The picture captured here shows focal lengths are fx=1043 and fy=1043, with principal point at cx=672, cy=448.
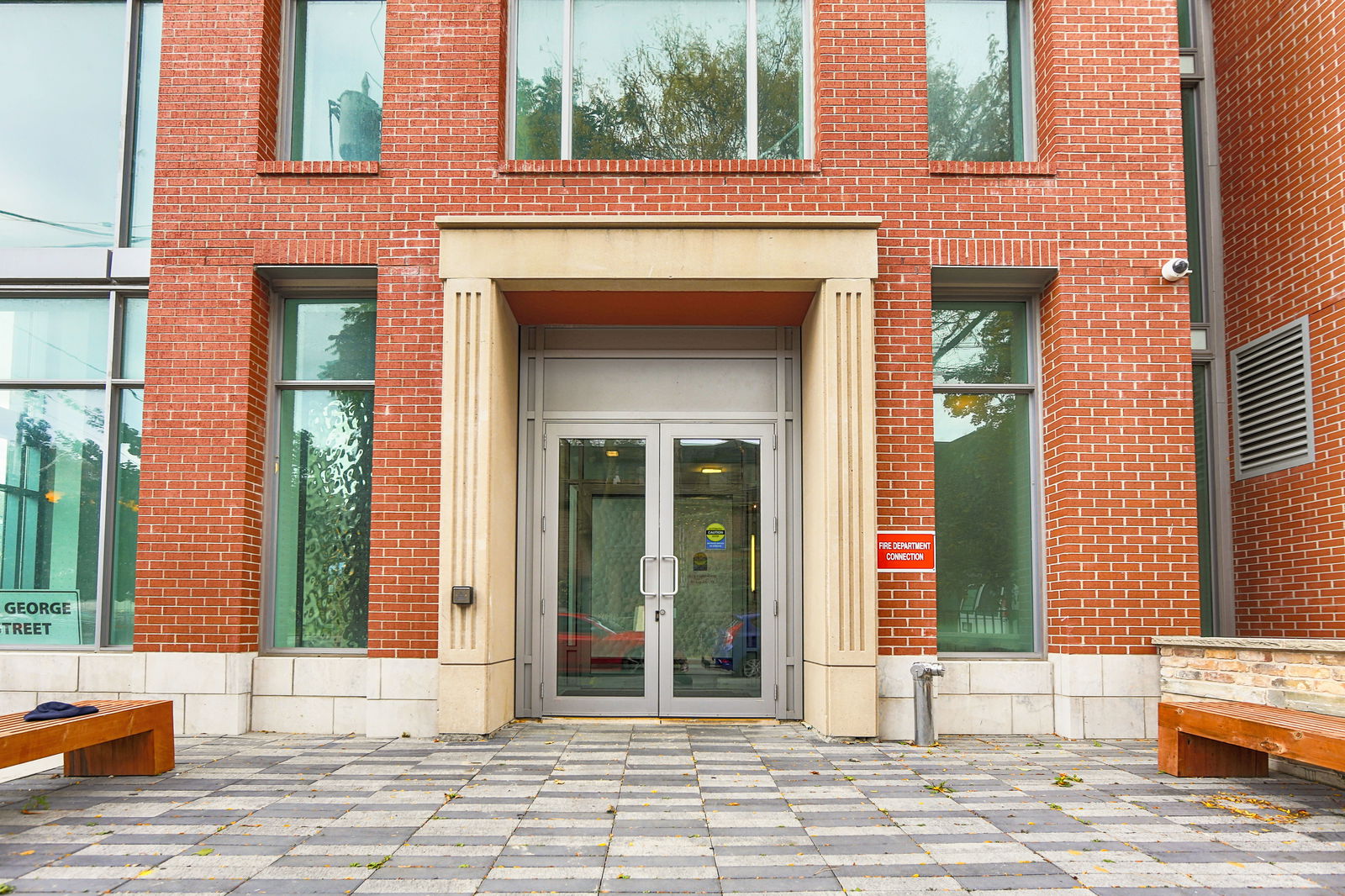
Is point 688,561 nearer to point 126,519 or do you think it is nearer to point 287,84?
point 126,519

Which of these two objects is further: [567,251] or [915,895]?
[567,251]

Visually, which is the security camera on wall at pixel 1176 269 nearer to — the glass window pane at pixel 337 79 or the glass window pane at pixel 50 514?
the glass window pane at pixel 337 79

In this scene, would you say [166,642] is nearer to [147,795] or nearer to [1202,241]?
[147,795]

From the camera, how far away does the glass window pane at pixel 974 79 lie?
31.1 ft

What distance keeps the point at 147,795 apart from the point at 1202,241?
10187 millimetres

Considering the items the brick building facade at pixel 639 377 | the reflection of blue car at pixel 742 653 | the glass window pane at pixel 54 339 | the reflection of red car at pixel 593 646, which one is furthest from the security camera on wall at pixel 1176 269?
the glass window pane at pixel 54 339

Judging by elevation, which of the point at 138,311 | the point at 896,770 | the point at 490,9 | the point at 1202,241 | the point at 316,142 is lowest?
the point at 896,770

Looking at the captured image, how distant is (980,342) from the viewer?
30.9 ft

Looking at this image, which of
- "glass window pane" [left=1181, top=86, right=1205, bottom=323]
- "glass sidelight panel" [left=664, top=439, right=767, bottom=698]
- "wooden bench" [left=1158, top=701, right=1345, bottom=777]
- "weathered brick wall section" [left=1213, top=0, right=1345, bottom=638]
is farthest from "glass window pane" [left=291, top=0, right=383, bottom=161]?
"weathered brick wall section" [left=1213, top=0, right=1345, bottom=638]

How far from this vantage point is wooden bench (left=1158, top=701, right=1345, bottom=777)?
5.90 m

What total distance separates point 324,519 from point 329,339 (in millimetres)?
1620

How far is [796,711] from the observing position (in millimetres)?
9203

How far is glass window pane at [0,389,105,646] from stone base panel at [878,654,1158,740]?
6894 mm

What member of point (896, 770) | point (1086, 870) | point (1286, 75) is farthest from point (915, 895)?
point (1286, 75)
